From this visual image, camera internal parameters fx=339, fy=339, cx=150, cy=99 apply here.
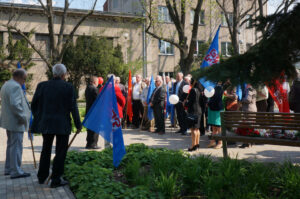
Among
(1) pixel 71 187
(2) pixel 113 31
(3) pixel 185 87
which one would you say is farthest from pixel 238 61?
(2) pixel 113 31

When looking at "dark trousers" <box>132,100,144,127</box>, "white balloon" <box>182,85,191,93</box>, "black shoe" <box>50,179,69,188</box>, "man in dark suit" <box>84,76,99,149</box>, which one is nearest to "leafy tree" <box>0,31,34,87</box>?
"dark trousers" <box>132,100,144,127</box>

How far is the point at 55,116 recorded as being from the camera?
5.62 metres

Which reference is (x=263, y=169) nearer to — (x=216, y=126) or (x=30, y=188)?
(x=30, y=188)

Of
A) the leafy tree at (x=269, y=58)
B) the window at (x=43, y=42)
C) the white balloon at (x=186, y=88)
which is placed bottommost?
the leafy tree at (x=269, y=58)

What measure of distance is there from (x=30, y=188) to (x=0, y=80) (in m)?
22.3

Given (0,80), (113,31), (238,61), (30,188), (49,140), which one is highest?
(113,31)

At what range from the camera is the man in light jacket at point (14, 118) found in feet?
20.6

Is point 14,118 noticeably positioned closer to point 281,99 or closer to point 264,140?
point 264,140

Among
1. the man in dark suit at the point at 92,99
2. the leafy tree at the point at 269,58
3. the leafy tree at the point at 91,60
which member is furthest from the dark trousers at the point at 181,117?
the leafy tree at the point at 91,60

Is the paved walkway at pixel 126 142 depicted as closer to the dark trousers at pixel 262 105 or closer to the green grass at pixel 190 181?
the green grass at pixel 190 181

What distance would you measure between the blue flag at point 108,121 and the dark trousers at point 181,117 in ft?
20.1

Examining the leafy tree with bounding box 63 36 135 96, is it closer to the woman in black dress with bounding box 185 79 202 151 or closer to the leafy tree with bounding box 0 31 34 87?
the leafy tree with bounding box 0 31 34 87

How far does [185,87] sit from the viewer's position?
1190cm

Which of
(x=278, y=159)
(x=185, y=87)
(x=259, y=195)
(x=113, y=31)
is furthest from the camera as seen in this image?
(x=113, y=31)
